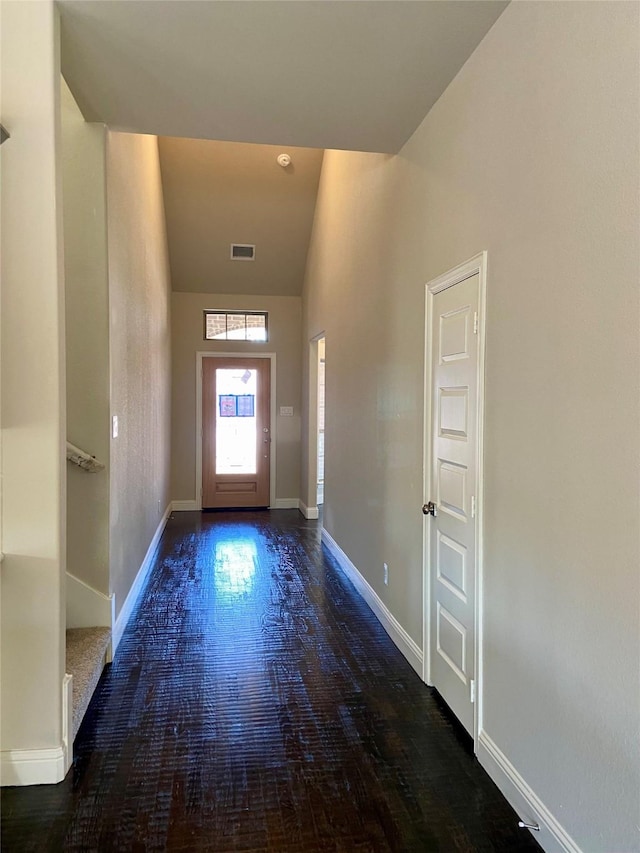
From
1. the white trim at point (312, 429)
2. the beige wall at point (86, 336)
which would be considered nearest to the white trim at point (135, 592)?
the beige wall at point (86, 336)

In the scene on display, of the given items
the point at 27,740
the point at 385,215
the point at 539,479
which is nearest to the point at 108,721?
the point at 27,740

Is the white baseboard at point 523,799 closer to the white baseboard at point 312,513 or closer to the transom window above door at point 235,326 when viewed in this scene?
the white baseboard at point 312,513

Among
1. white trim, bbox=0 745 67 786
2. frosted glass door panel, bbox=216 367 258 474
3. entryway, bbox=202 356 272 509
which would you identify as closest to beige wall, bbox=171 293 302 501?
entryway, bbox=202 356 272 509

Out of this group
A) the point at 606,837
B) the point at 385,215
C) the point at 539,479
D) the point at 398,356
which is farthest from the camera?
the point at 385,215

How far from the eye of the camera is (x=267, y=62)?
219 cm

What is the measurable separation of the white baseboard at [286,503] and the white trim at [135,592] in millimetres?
1952

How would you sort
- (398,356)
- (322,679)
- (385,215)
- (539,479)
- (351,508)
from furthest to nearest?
(351,508), (385,215), (398,356), (322,679), (539,479)

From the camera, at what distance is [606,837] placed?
141 centimetres

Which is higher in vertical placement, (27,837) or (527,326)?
(527,326)

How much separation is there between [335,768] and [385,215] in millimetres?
3026

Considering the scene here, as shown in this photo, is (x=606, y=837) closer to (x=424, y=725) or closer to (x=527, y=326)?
(x=424, y=725)

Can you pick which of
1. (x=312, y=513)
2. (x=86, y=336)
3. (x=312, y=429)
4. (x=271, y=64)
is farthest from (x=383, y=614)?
(x=312, y=429)

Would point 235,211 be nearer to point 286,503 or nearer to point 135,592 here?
point 286,503

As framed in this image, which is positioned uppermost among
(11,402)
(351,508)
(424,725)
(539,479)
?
(11,402)
